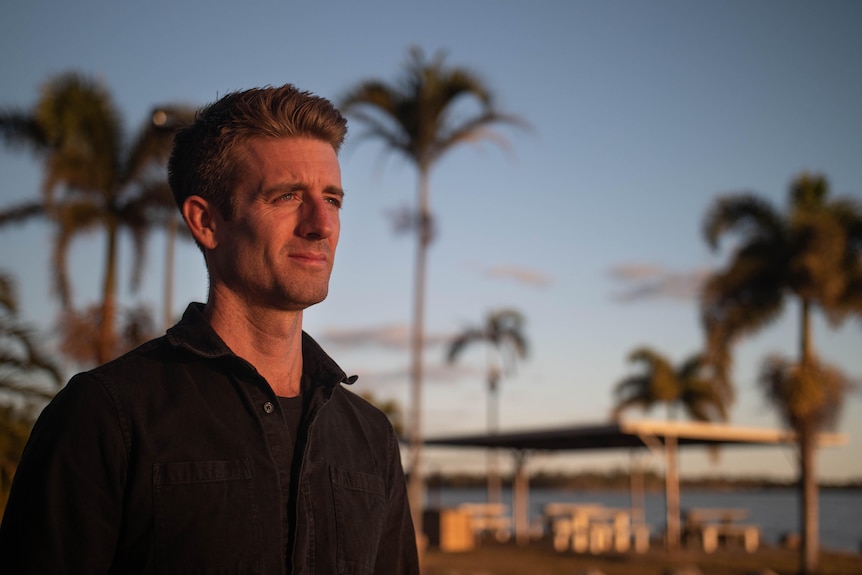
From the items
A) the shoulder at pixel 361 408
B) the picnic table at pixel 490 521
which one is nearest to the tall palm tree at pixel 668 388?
the picnic table at pixel 490 521

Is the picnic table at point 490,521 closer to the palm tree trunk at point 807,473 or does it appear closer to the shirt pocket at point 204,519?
the palm tree trunk at point 807,473

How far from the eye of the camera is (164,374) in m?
2.01

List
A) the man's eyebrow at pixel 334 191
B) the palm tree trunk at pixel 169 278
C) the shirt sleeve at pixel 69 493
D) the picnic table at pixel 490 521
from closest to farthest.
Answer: the shirt sleeve at pixel 69 493 < the man's eyebrow at pixel 334 191 < the palm tree trunk at pixel 169 278 < the picnic table at pixel 490 521

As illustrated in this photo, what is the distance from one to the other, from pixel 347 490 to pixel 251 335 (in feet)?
1.42

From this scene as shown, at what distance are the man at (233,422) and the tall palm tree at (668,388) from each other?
41553mm

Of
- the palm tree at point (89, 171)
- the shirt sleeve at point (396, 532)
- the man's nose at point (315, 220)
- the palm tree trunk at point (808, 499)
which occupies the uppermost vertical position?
the palm tree at point (89, 171)

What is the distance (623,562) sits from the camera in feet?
75.7

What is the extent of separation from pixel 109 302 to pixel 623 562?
13.9m

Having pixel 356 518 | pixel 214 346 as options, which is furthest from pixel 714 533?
pixel 214 346

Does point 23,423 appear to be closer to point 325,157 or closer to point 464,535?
point 325,157

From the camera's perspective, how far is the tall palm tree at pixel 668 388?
43.0 m

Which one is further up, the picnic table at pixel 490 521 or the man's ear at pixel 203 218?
the man's ear at pixel 203 218

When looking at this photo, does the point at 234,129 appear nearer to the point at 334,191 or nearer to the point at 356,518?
the point at 334,191

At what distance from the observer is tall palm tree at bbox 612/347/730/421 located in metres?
43.0
